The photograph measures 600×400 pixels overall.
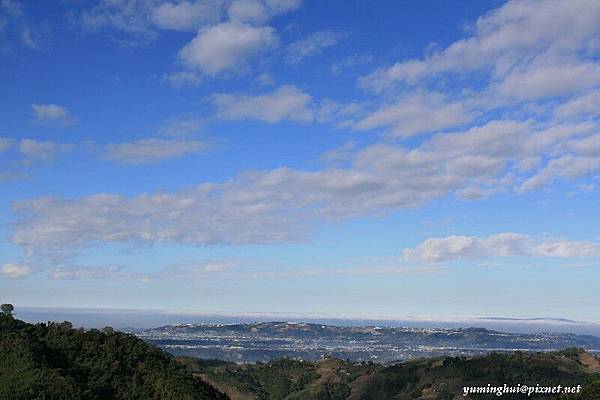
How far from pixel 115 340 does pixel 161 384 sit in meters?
23.3

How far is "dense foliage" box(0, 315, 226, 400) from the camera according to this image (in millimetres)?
118688

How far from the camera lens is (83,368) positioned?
137500 millimetres

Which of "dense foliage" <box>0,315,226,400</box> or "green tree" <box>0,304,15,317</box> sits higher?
"green tree" <box>0,304,15,317</box>

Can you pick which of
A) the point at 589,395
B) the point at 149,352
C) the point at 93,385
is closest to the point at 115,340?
the point at 149,352

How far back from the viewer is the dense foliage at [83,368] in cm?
11869

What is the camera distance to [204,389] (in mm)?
138750

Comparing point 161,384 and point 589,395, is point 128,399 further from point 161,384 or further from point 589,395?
point 589,395

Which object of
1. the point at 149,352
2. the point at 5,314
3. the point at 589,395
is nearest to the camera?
the point at 589,395

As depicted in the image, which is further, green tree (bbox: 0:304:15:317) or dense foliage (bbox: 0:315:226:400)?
green tree (bbox: 0:304:15:317)

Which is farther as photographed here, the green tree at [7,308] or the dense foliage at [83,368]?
the green tree at [7,308]

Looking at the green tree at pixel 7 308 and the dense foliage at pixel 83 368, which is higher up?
the green tree at pixel 7 308

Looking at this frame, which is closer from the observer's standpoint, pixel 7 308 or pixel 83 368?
pixel 83 368

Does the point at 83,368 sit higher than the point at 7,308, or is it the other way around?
the point at 7,308

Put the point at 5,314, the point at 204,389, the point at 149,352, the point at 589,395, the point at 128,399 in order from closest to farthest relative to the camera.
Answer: the point at 589,395 → the point at 128,399 → the point at 204,389 → the point at 149,352 → the point at 5,314
